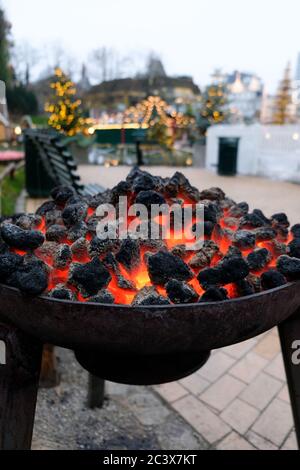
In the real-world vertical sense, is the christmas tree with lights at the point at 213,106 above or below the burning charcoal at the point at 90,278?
above

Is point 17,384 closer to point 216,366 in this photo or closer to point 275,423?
point 275,423

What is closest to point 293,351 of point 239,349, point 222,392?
point 222,392

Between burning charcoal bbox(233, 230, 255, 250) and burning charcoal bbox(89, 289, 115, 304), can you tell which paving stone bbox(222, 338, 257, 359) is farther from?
burning charcoal bbox(89, 289, 115, 304)

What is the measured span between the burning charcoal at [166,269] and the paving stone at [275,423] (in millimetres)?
1418

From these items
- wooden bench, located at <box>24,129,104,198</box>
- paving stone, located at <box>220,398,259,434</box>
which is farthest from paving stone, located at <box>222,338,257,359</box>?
wooden bench, located at <box>24,129,104,198</box>

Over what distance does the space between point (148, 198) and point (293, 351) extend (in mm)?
738

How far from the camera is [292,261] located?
3.73 ft

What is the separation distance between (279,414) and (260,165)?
27.0ft

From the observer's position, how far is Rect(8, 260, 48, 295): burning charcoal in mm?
949

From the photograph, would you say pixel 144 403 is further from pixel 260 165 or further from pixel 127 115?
pixel 127 115

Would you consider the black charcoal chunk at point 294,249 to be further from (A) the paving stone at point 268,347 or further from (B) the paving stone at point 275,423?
(A) the paving stone at point 268,347

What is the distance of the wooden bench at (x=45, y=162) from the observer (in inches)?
183

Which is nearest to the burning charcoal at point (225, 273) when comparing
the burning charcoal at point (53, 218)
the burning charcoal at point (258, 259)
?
the burning charcoal at point (258, 259)

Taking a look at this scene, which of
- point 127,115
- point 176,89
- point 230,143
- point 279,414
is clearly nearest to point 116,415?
point 279,414
